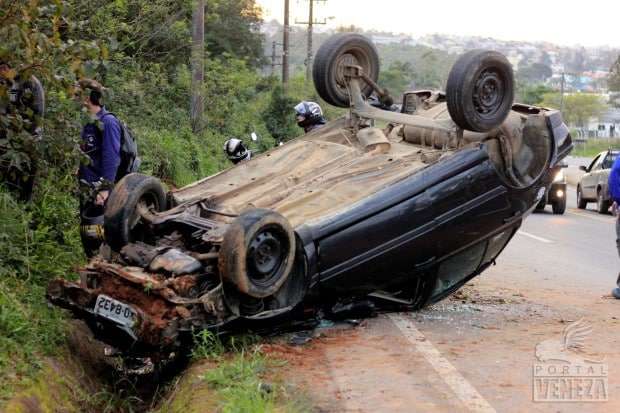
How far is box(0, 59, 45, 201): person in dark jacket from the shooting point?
22.1ft

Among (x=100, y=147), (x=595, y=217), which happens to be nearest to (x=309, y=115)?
(x=100, y=147)

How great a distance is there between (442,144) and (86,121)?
2895 millimetres

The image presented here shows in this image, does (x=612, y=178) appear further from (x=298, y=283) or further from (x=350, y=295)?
(x=298, y=283)

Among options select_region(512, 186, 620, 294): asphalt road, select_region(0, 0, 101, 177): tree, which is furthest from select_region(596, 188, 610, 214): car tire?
select_region(0, 0, 101, 177): tree

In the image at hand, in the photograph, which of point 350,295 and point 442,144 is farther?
point 442,144

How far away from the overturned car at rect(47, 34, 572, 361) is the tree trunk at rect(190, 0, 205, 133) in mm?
9894

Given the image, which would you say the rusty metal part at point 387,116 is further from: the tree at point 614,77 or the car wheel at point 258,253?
the tree at point 614,77

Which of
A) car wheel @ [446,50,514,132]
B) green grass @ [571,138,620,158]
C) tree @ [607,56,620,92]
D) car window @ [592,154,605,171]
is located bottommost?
green grass @ [571,138,620,158]

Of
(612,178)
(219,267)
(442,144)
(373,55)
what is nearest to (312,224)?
(219,267)

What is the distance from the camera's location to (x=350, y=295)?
23.0 ft

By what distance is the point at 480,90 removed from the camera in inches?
288

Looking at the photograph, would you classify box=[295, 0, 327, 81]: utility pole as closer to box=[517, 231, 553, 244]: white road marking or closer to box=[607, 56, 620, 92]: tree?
box=[517, 231, 553, 244]: white road marking

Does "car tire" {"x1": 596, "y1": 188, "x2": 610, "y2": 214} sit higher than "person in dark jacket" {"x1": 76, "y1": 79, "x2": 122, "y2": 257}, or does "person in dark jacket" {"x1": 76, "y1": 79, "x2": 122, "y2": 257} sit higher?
"person in dark jacket" {"x1": 76, "y1": 79, "x2": 122, "y2": 257}

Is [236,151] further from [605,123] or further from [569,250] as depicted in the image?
[605,123]
